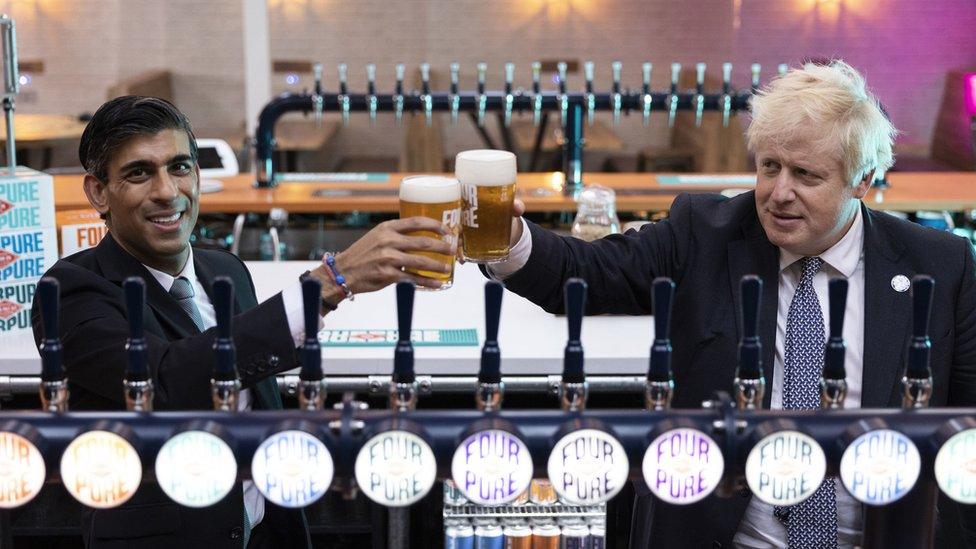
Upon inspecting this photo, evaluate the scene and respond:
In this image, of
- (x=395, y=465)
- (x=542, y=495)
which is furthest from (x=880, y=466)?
(x=542, y=495)

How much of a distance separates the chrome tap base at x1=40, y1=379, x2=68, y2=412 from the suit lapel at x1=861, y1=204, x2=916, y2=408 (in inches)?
49.6

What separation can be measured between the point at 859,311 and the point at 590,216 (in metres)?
1.63

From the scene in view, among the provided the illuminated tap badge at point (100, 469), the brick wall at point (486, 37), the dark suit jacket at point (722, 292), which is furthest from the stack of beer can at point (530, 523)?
the brick wall at point (486, 37)

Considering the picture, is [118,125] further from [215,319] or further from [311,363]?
[311,363]

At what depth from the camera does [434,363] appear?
2.69 meters

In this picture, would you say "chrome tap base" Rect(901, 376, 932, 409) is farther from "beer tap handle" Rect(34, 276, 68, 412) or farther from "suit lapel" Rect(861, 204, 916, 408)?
"beer tap handle" Rect(34, 276, 68, 412)

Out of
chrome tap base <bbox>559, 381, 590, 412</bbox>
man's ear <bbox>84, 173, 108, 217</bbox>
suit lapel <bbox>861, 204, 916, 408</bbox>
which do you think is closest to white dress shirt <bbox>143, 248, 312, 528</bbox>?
man's ear <bbox>84, 173, 108, 217</bbox>

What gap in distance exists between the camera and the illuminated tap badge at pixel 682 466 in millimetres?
1382

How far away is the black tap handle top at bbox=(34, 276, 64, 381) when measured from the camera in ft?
4.63

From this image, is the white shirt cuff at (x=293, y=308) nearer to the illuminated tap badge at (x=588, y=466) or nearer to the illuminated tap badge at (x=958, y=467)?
the illuminated tap badge at (x=588, y=466)

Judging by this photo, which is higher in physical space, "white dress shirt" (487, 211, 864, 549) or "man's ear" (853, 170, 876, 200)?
"man's ear" (853, 170, 876, 200)

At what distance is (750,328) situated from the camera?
56.5 inches

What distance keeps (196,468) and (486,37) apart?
758 cm

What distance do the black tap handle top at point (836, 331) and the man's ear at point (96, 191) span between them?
126 cm
